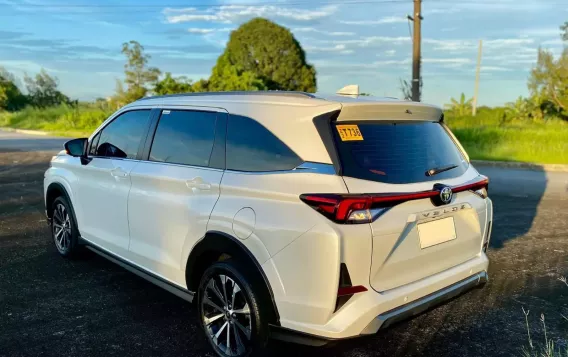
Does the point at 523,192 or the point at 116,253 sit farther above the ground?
the point at 116,253

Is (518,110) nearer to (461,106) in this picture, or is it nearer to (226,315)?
(461,106)

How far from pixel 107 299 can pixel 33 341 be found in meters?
0.82

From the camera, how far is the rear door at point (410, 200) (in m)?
2.78

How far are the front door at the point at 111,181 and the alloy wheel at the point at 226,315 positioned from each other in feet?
3.83

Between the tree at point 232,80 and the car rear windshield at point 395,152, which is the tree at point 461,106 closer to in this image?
the tree at point 232,80

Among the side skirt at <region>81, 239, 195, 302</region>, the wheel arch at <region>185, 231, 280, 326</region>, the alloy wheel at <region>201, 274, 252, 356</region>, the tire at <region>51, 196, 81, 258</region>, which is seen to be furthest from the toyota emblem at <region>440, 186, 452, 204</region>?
the tire at <region>51, 196, 81, 258</region>

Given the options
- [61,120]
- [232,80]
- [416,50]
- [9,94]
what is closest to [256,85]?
[232,80]

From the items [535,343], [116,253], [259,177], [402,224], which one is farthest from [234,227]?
[535,343]

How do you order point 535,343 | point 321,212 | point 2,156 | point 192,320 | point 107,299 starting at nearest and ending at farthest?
point 321,212, point 535,343, point 192,320, point 107,299, point 2,156

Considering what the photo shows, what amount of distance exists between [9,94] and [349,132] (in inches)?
2110

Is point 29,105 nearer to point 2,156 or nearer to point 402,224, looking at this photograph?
point 2,156

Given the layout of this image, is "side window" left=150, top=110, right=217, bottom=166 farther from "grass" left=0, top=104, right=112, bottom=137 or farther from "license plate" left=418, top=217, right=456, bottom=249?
"grass" left=0, top=104, right=112, bottom=137

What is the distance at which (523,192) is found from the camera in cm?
1004

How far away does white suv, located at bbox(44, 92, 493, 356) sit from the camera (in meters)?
2.68
